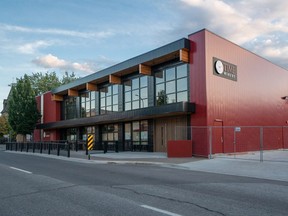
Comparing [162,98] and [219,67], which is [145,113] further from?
[219,67]

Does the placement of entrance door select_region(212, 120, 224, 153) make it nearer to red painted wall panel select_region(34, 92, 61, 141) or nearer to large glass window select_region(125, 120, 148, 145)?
large glass window select_region(125, 120, 148, 145)

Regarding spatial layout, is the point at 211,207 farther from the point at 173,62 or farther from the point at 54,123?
the point at 54,123

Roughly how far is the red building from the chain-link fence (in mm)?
65

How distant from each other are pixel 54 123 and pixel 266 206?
34275 mm

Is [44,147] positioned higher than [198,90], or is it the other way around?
[198,90]

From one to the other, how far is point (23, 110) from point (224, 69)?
28826 mm

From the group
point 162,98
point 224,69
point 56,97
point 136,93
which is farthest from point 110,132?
point 224,69

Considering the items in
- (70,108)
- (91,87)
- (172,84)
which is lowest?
(70,108)

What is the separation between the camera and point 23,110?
42875mm

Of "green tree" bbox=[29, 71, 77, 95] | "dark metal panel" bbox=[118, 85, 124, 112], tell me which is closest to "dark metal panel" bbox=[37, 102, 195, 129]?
"dark metal panel" bbox=[118, 85, 124, 112]

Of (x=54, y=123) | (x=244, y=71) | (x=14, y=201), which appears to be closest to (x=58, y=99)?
(x=54, y=123)

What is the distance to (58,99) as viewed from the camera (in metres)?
40.9

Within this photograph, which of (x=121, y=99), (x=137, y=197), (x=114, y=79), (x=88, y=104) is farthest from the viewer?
(x=88, y=104)

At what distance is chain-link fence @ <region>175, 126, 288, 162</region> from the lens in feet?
68.7
